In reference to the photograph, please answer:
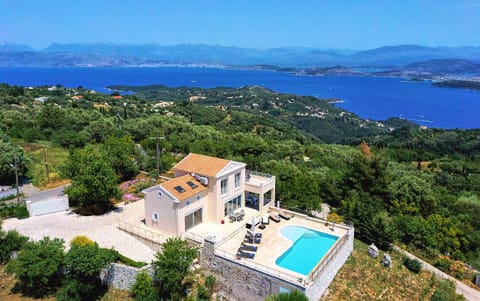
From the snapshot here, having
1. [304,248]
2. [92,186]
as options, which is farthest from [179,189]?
[304,248]

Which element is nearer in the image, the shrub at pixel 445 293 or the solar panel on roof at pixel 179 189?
the shrub at pixel 445 293

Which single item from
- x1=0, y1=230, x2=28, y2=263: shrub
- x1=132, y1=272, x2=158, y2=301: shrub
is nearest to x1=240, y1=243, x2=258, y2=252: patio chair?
x1=132, y1=272, x2=158, y2=301: shrub

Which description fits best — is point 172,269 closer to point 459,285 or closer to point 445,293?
point 445,293

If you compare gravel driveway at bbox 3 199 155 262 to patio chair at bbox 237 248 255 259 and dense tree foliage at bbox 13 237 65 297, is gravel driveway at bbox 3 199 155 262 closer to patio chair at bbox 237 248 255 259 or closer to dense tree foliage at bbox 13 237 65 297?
dense tree foliage at bbox 13 237 65 297

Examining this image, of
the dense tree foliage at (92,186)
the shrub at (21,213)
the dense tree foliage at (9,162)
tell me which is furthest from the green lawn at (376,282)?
the dense tree foliage at (9,162)

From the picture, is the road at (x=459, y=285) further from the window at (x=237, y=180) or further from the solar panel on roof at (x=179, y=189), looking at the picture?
the solar panel on roof at (x=179, y=189)

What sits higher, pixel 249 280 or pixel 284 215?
pixel 284 215
